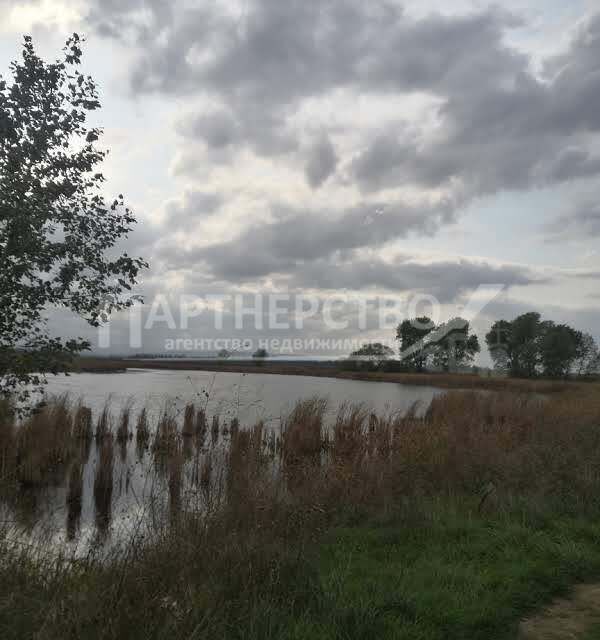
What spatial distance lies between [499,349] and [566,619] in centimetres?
8105

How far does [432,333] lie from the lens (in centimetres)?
9456

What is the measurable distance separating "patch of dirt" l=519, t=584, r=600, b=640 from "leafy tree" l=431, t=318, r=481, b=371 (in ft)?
299

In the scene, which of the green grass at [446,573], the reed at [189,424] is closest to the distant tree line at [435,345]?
the reed at [189,424]

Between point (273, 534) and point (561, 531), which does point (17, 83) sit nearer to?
point (273, 534)

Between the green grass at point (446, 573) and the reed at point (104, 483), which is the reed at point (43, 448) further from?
the green grass at point (446, 573)

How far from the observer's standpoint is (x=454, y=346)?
92.6 m

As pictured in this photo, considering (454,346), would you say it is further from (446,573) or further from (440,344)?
(446,573)

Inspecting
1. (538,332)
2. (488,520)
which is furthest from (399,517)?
(538,332)

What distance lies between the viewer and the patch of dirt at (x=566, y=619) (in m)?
3.67

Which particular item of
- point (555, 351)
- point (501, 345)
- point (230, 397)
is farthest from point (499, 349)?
point (230, 397)

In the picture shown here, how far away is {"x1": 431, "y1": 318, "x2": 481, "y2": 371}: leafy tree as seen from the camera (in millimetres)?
92562

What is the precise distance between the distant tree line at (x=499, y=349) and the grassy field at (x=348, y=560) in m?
66.1

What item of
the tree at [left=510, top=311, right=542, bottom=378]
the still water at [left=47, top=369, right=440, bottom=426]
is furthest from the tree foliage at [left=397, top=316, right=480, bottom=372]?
the still water at [left=47, top=369, right=440, bottom=426]

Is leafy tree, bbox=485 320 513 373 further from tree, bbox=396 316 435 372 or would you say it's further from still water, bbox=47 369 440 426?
still water, bbox=47 369 440 426
